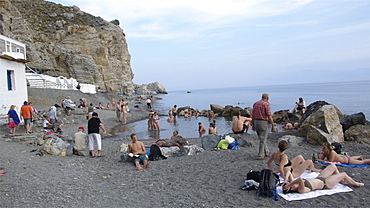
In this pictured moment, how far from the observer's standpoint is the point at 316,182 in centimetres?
568

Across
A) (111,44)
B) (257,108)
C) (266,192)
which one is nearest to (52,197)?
(266,192)

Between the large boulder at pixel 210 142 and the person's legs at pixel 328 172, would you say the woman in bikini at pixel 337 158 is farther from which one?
the large boulder at pixel 210 142

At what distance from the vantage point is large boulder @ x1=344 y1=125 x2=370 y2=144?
1104 cm

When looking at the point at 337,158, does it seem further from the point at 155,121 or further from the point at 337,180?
the point at 155,121

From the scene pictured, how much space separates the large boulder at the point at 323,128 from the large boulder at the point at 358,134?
A: 28 centimetres

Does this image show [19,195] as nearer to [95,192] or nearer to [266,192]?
[95,192]

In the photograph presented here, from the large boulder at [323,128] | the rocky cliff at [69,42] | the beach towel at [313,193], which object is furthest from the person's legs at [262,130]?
the rocky cliff at [69,42]

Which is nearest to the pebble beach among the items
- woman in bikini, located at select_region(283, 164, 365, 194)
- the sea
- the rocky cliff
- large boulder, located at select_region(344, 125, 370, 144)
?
woman in bikini, located at select_region(283, 164, 365, 194)

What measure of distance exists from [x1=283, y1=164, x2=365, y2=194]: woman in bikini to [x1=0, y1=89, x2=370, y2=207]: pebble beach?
25 centimetres

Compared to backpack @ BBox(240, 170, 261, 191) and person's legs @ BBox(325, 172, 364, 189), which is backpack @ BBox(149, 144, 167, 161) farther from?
person's legs @ BBox(325, 172, 364, 189)

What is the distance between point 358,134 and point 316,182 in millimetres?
7117

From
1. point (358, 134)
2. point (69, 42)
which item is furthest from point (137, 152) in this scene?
point (69, 42)

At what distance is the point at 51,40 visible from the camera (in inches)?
1965

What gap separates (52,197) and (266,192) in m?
4.28
